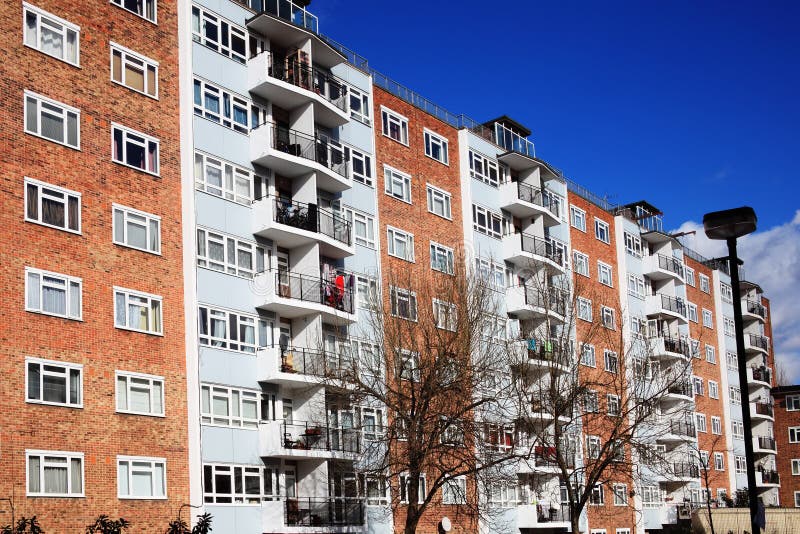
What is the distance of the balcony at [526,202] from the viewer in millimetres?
59688

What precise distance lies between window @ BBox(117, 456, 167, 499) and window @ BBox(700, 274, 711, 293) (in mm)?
62109

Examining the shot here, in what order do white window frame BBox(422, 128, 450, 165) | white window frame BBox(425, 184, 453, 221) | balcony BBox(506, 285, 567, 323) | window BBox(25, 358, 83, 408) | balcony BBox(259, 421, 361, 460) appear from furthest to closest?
1. balcony BBox(506, 285, 567, 323)
2. white window frame BBox(422, 128, 450, 165)
3. white window frame BBox(425, 184, 453, 221)
4. balcony BBox(259, 421, 361, 460)
5. window BBox(25, 358, 83, 408)

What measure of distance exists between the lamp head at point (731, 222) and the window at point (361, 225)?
97.5ft

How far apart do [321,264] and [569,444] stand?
659 inches

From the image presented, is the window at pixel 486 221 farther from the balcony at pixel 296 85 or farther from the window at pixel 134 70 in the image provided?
the window at pixel 134 70

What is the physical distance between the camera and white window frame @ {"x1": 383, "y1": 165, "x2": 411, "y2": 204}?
51.1m

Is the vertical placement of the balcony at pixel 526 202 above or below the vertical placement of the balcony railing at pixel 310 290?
above

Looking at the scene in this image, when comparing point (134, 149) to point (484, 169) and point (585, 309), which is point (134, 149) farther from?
point (585, 309)

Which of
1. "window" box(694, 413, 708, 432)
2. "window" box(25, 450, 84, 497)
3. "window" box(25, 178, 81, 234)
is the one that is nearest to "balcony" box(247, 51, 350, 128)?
"window" box(25, 178, 81, 234)

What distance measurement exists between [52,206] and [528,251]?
31619 mm

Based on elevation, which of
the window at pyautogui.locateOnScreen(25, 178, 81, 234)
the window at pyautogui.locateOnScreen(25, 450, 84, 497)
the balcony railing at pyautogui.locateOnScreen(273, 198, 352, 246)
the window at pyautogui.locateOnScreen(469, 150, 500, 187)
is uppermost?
the window at pyautogui.locateOnScreen(469, 150, 500, 187)

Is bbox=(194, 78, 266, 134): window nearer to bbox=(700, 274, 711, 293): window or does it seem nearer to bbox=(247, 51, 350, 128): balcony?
bbox=(247, 51, 350, 128): balcony

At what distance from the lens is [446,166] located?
183 ft

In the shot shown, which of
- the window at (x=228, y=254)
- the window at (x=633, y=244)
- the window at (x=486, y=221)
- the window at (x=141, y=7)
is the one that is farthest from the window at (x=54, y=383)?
the window at (x=633, y=244)
